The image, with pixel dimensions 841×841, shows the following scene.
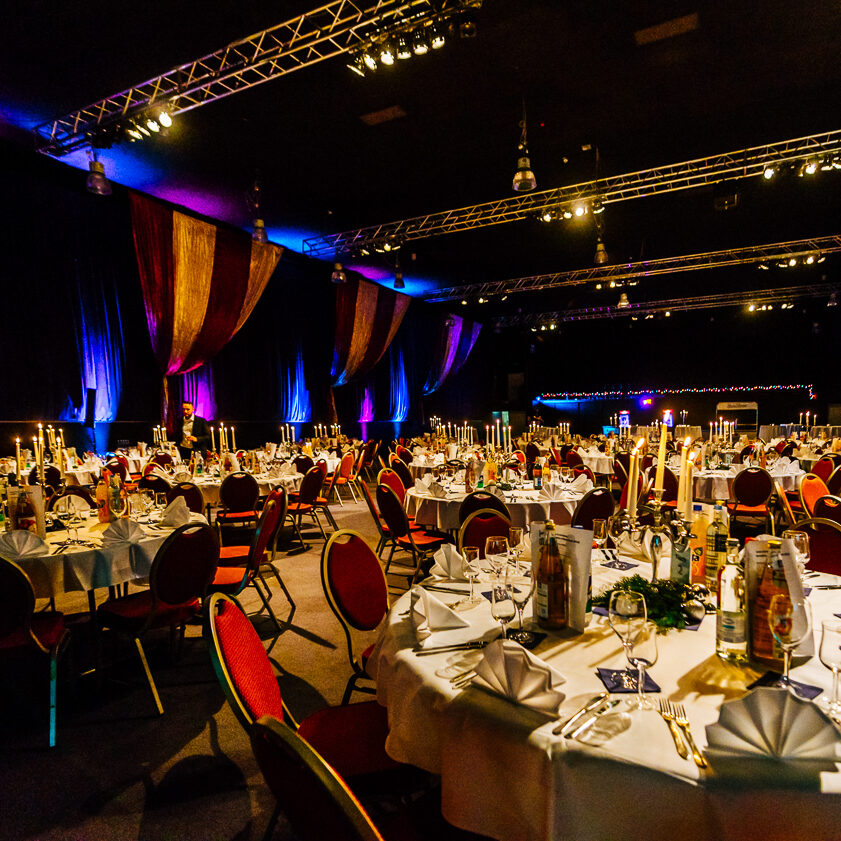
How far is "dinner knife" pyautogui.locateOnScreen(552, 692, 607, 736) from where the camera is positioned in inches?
46.8

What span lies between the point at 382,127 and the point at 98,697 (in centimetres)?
685

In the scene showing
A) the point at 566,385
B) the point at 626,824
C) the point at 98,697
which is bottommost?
the point at 98,697

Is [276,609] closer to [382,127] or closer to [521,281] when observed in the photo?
[382,127]

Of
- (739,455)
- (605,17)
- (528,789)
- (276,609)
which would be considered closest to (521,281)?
(739,455)

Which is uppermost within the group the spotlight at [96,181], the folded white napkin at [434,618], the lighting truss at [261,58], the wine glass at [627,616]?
the lighting truss at [261,58]

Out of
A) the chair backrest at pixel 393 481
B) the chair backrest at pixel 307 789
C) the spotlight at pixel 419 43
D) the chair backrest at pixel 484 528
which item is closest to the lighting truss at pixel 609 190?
the spotlight at pixel 419 43

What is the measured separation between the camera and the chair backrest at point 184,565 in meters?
2.85

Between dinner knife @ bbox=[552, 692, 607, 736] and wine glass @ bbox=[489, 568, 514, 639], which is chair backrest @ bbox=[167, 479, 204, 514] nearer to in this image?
wine glass @ bbox=[489, 568, 514, 639]

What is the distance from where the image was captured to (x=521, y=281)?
15.0 m

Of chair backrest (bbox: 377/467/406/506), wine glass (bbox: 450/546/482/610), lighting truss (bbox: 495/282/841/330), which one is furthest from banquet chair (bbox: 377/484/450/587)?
lighting truss (bbox: 495/282/841/330)

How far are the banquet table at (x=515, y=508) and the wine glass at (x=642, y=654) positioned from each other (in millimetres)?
3025

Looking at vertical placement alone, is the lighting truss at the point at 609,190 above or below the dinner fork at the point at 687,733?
above

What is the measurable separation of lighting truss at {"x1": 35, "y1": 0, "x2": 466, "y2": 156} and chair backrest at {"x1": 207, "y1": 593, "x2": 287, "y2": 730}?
509cm

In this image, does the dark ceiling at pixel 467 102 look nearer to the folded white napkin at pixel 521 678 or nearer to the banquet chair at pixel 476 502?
the banquet chair at pixel 476 502
